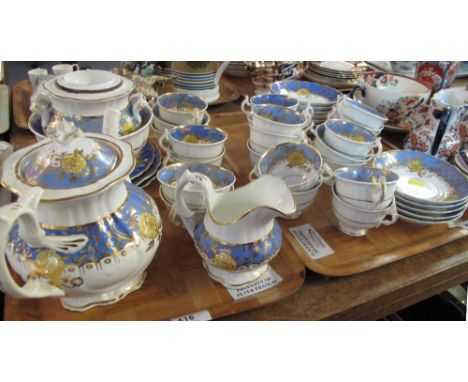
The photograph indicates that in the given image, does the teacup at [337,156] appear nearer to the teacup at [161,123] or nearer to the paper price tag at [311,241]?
the paper price tag at [311,241]

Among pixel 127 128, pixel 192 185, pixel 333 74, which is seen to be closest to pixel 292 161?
pixel 192 185

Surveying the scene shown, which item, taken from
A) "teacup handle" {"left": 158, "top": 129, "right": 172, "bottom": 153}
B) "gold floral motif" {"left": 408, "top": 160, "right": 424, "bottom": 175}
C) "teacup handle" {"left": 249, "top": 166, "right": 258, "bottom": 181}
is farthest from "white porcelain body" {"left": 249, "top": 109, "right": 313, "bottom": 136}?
"gold floral motif" {"left": 408, "top": 160, "right": 424, "bottom": 175}

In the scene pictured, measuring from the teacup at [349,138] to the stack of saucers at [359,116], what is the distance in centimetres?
3

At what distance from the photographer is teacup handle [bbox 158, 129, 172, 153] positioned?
41.7 inches

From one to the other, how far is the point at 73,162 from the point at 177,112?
1.87 ft

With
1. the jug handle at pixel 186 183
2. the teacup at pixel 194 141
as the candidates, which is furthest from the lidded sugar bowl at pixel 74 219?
the teacup at pixel 194 141

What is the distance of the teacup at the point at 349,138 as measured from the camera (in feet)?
3.51

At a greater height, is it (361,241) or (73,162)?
(73,162)

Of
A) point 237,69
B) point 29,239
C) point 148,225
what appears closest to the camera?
point 29,239

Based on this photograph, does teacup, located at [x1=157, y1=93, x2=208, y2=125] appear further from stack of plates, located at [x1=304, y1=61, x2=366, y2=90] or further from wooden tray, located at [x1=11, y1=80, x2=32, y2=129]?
stack of plates, located at [x1=304, y1=61, x2=366, y2=90]

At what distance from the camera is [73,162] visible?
63 cm

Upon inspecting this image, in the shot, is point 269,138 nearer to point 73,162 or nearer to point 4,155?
point 73,162

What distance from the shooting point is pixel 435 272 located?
915mm

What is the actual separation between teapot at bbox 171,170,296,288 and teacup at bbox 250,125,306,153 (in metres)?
0.29
